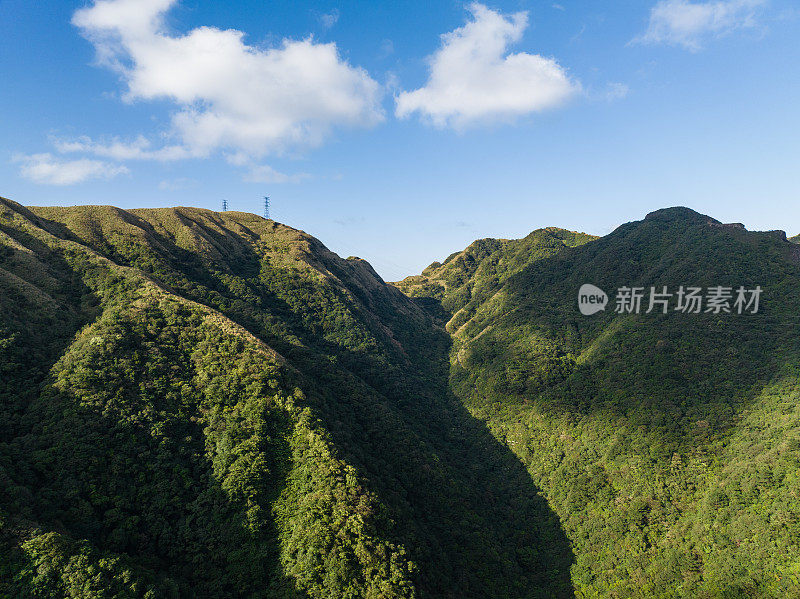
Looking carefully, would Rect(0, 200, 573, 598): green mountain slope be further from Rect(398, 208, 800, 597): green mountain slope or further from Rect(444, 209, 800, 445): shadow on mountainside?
Rect(444, 209, 800, 445): shadow on mountainside

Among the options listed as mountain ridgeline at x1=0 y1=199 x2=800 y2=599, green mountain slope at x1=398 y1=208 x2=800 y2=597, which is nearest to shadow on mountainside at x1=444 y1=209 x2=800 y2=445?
green mountain slope at x1=398 y1=208 x2=800 y2=597

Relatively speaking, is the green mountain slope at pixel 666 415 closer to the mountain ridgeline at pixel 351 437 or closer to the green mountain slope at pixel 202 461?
the mountain ridgeline at pixel 351 437

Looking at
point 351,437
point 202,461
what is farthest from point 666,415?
point 202,461

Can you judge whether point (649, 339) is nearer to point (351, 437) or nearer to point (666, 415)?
point (666, 415)

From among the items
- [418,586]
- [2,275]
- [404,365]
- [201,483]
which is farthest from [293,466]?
[404,365]

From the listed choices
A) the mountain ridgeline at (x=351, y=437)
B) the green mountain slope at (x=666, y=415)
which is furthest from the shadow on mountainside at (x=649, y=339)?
the mountain ridgeline at (x=351, y=437)

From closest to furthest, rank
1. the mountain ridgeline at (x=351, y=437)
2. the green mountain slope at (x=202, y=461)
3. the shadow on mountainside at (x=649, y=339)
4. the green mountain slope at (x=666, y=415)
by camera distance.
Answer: the green mountain slope at (x=202, y=461)
the mountain ridgeline at (x=351, y=437)
the green mountain slope at (x=666, y=415)
the shadow on mountainside at (x=649, y=339)
